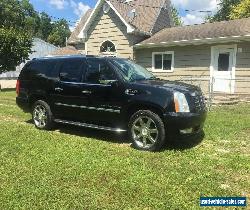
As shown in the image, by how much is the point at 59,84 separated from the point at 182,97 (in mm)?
Answer: 3345

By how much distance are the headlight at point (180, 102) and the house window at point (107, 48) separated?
15.0m

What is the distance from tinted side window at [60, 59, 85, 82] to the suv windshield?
876 millimetres

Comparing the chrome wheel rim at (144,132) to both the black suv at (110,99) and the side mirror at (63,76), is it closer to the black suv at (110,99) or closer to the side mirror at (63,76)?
the black suv at (110,99)

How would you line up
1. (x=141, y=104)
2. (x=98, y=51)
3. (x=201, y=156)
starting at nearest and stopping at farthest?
(x=201, y=156)
(x=141, y=104)
(x=98, y=51)

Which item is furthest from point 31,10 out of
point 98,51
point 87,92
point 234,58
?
point 87,92

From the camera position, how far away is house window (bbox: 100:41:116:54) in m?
21.4

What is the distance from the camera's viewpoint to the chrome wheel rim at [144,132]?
6.96m

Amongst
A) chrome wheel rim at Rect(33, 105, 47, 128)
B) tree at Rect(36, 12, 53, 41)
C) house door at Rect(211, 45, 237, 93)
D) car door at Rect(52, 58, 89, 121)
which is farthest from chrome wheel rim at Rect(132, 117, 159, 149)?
tree at Rect(36, 12, 53, 41)

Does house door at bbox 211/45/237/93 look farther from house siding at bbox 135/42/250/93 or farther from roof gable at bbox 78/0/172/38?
roof gable at bbox 78/0/172/38

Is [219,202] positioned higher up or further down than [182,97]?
further down

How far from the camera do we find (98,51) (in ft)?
71.9

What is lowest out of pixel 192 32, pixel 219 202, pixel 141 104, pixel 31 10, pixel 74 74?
pixel 219 202

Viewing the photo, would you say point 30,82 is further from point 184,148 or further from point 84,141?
point 184,148

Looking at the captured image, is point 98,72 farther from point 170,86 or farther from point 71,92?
point 170,86
